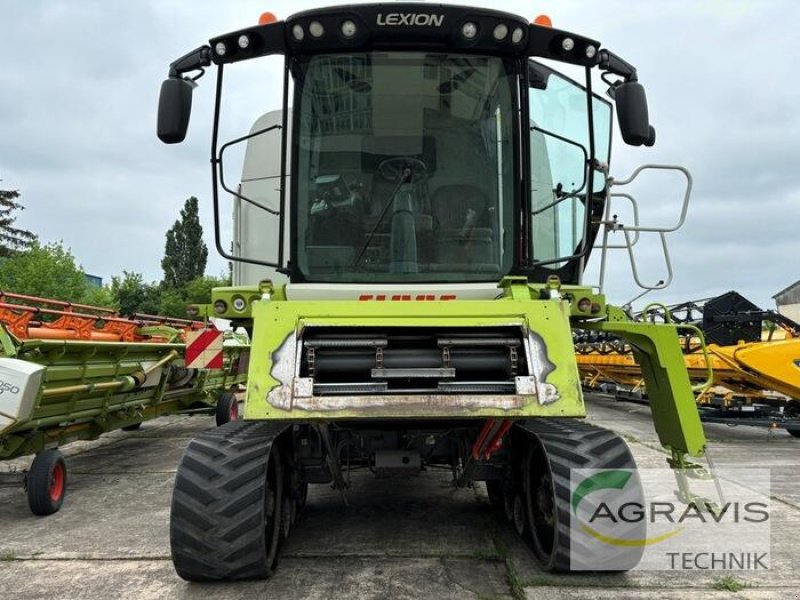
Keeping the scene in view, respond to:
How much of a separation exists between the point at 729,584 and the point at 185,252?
6241 cm

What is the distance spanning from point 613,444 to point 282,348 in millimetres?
1697

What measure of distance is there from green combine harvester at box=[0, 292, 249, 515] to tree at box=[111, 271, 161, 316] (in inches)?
1944

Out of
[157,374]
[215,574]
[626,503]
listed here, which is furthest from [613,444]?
[157,374]

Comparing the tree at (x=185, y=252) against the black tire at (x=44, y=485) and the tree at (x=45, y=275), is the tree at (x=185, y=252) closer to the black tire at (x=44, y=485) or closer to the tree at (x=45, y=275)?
the tree at (x=45, y=275)

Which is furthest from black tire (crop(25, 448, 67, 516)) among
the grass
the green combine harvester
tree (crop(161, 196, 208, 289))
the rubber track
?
tree (crop(161, 196, 208, 289))

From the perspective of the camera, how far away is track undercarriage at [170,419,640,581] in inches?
116

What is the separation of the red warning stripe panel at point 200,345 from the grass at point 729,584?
5637 mm

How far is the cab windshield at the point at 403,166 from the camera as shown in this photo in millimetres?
3799

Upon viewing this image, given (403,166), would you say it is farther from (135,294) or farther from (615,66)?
(135,294)

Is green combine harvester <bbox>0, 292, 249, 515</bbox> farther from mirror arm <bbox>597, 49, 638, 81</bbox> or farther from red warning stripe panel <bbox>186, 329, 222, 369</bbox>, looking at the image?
mirror arm <bbox>597, 49, 638, 81</bbox>

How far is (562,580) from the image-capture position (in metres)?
3.11

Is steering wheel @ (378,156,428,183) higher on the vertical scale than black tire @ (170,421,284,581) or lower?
higher

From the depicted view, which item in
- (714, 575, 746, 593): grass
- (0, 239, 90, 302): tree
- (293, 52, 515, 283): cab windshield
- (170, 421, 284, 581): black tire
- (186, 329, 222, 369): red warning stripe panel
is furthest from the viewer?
(0, 239, 90, 302): tree

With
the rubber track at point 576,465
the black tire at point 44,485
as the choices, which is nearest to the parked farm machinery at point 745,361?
the rubber track at point 576,465
